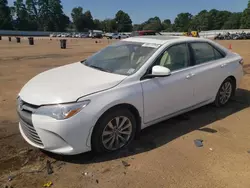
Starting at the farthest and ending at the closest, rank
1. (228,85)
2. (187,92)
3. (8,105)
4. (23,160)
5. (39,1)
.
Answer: (39,1), (8,105), (228,85), (187,92), (23,160)

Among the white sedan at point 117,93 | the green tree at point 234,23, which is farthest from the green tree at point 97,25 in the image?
the white sedan at point 117,93

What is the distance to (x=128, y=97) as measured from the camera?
371 cm

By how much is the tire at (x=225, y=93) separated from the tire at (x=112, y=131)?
7.87 feet

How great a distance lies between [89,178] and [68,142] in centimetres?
50

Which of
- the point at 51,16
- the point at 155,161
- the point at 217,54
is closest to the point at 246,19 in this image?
the point at 51,16

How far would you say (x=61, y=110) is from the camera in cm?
328

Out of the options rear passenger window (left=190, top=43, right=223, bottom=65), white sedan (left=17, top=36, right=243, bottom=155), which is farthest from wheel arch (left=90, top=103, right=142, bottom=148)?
rear passenger window (left=190, top=43, right=223, bottom=65)

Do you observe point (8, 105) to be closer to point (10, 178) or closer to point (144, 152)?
point (10, 178)

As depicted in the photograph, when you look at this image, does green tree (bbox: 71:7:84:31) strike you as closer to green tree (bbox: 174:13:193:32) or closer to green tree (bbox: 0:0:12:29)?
green tree (bbox: 0:0:12:29)

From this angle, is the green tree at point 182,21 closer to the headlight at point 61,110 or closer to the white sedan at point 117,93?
the white sedan at point 117,93

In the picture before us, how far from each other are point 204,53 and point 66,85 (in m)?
2.73

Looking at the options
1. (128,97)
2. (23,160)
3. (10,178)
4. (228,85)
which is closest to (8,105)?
(23,160)

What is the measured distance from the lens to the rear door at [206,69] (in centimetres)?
479

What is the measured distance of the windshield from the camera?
162 inches
